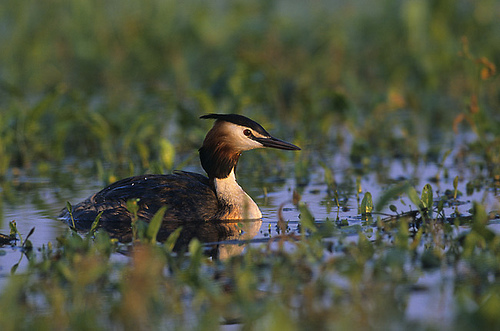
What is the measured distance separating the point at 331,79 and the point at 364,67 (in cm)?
143

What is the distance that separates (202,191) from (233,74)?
399 cm

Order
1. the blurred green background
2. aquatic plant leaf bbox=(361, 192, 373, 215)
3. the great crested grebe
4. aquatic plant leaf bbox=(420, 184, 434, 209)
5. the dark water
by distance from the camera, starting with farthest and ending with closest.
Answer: the blurred green background < the great crested grebe < aquatic plant leaf bbox=(361, 192, 373, 215) < aquatic plant leaf bbox=(420, 184, 434, 209) < the dark water

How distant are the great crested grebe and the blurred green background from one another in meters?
1.86

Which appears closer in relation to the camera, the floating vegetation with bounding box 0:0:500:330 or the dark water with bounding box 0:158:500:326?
the floating vegetation with bounding box 0:0:500:330

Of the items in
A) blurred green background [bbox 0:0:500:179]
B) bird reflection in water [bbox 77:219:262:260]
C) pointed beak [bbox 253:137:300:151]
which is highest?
blurred green background [bbox 0:0:500:179]

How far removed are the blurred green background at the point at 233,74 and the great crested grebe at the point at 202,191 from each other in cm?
186

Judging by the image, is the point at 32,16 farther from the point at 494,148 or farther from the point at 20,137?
the point at 494,148

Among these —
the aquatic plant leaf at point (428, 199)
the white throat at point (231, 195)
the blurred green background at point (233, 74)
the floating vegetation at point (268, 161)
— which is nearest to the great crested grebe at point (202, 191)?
the white throat at point (231, 195)

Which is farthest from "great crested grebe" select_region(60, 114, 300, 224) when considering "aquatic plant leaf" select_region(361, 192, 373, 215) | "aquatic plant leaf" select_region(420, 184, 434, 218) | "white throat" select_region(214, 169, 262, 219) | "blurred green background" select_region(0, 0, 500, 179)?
"blurred green background" select_region(0, 0, 500, 179)

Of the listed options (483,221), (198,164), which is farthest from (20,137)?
(483,221)

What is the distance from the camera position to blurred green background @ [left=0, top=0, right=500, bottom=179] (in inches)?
424

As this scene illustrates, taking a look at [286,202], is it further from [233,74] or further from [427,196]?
[233,74]

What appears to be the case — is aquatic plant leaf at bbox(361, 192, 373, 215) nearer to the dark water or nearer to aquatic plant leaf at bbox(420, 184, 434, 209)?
the dark water

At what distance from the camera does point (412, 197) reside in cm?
625
